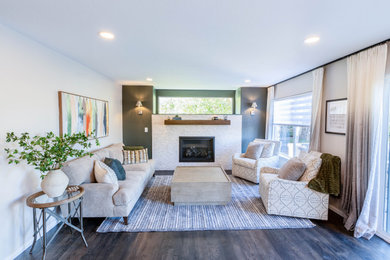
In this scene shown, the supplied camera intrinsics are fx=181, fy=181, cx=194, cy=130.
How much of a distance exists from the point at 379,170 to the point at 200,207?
7.88 feet

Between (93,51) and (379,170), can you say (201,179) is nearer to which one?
(379,170)

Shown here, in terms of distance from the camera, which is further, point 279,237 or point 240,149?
point 240,149

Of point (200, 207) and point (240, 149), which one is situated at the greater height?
point (240, 149)

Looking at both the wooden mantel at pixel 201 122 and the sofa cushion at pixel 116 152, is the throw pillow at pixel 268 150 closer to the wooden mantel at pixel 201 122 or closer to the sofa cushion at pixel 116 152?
the wooden mantel at pixel 201 122

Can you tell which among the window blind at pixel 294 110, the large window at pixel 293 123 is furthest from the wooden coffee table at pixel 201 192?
the window blind at pixel 294 110

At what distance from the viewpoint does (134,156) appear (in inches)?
155

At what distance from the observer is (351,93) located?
8.18ft

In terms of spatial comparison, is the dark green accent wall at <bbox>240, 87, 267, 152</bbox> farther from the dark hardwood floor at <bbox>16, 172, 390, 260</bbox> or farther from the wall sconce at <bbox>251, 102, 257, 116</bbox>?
the dark hardwood floor at <bbox>16, 172, 390, 260</bbox>

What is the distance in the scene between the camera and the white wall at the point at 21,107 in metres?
1.78

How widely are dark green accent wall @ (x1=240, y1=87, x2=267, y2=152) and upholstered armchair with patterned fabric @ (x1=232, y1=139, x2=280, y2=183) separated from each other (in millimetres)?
923

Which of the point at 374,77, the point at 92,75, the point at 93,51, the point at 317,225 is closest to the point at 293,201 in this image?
the point at 317,225

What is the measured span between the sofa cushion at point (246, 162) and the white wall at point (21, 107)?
357 cm

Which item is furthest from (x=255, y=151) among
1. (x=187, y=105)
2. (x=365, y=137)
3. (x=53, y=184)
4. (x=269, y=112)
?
(x=53, y=184)

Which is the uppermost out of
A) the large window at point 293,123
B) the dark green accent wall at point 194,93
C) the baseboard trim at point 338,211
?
the dark green accent wall at point 194,93
